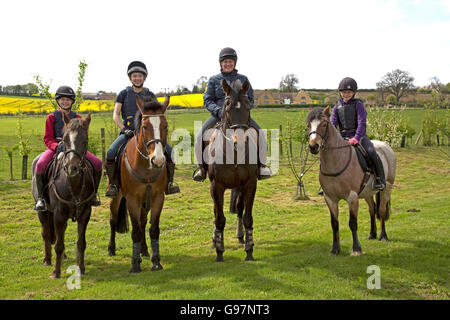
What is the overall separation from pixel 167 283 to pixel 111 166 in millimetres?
2563

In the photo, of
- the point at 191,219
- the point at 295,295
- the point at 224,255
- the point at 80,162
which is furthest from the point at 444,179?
the point at 80,162

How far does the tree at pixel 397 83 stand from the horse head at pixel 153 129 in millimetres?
70125

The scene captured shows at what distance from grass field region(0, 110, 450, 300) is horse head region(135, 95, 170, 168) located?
6.82 feet

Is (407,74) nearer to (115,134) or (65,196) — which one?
(115,134)

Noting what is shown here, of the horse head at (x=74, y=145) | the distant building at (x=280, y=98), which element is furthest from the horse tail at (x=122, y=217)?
the distant building at (x=280, y=98)

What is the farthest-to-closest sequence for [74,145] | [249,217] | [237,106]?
[249,217] → [237,106] → [74,145]

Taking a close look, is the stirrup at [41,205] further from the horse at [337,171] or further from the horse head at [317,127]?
the horse at [337,171]

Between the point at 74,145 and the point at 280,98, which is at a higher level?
the point at 280,98

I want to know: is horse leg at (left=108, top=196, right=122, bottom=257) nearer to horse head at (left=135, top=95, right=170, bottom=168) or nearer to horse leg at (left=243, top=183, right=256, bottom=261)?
horse head at (left=135, top=95, right=170, bottom=168)

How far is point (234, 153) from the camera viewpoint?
277 inches

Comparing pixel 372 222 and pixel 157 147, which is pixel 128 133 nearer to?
pixel 157 147

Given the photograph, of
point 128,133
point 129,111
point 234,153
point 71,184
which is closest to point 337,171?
point 234,153

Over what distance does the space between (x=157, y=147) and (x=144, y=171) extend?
101cm

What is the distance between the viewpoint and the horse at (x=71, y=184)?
6.39m
